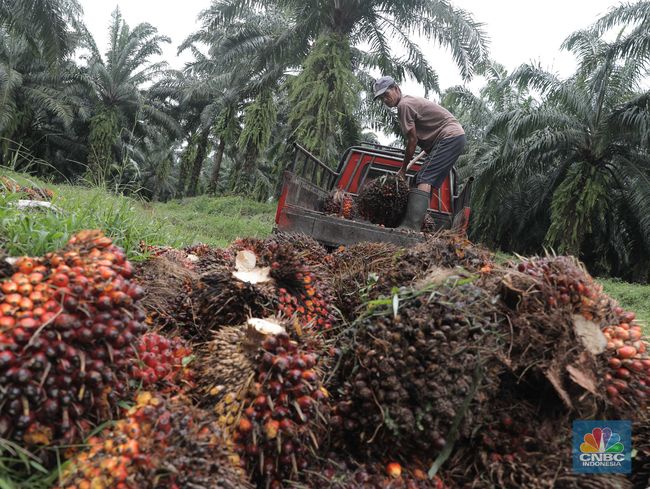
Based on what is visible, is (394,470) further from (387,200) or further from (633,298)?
(633,298)

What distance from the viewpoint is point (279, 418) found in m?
1.33

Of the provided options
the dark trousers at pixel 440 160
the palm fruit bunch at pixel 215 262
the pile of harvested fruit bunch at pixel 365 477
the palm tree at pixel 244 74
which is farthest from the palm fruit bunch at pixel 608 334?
the palm tree at pixel 244 74

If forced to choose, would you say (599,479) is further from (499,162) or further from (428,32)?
(499,162)

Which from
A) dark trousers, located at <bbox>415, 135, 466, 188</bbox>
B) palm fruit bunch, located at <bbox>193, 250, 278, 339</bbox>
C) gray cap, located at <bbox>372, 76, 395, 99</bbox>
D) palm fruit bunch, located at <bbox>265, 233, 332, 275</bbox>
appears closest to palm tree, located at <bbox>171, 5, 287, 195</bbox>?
gray cap, located at <bbox>372, 76, 395, 99</bbox>

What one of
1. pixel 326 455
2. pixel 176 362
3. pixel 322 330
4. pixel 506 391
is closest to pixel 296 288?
pixel 322 330

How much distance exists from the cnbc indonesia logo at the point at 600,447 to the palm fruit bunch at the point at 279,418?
827 mm

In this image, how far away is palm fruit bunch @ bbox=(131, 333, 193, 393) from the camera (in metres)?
1.44

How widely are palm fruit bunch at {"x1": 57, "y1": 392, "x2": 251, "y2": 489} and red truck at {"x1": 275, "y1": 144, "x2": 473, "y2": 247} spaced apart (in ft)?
8.79

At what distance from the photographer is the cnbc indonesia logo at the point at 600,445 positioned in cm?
145

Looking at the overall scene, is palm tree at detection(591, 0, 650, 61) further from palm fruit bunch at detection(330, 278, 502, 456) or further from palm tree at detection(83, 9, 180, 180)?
palm tree at detection(83, 9, 180, 180)

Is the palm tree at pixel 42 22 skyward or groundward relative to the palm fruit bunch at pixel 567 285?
skyward

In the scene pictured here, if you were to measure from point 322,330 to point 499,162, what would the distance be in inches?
568

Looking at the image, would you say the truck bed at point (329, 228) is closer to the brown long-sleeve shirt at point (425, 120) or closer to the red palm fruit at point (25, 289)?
the brown long-sleeve shirt at point (425, 120)

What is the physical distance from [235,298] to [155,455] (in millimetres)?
786
